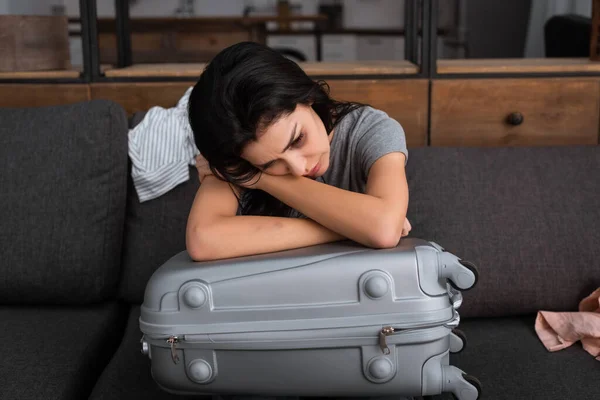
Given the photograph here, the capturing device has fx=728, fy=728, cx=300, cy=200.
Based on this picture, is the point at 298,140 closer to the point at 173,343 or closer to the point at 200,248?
the point at 200,248

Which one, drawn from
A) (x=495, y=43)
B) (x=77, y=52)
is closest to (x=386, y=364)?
(x=495, y=43)

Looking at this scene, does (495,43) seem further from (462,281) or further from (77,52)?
(462,281)

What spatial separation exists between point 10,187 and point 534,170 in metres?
1.19

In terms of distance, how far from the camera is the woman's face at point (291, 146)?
1172mm

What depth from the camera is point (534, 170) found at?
1.66 m

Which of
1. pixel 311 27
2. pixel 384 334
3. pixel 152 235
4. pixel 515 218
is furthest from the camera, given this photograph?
pixel 311 27

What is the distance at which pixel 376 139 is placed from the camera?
1318 mm

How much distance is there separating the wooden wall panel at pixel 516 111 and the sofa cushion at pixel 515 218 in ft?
0.98

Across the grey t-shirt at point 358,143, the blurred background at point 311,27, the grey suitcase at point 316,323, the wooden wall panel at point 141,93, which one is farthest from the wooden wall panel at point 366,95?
the blurred background at point 311,27

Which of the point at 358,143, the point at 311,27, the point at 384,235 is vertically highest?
the point at 311,27

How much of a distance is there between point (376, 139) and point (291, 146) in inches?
7.7

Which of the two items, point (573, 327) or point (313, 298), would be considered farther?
point (573, 327)

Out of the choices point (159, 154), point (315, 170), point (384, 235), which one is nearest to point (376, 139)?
point (315, 170)

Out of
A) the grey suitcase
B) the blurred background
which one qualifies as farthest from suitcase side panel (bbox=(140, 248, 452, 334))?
the blurred background
